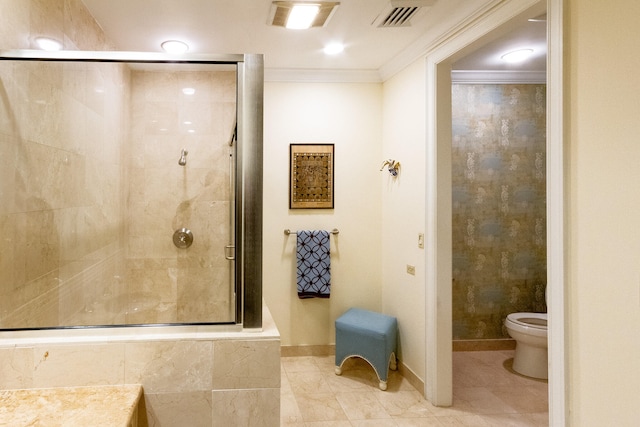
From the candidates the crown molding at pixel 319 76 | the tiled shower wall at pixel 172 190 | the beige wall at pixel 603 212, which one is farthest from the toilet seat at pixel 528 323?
the tiled shower wall at pixel 172 190

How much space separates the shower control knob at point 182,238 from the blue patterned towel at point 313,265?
3.85 feet

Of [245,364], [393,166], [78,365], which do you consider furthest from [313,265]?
[78,365]

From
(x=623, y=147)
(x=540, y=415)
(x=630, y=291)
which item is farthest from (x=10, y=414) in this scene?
(x=540, y=415)

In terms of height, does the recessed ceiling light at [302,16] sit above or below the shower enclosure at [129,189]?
above

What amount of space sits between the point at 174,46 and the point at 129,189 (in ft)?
3.85

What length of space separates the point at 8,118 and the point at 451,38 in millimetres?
2329

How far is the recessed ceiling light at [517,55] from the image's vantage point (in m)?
3.22

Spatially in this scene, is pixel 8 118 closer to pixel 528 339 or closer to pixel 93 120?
pixel 93 120

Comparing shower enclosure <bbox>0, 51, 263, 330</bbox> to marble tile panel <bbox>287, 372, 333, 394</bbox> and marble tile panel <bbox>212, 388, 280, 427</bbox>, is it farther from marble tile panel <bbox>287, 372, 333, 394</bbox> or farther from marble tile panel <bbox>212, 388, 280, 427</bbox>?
marble tile panel <bbox>287, 372, 333, 394</bbox>

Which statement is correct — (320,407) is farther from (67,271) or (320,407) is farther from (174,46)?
(174,46)

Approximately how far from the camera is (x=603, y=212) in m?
1.54

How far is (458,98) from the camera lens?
12.7ft

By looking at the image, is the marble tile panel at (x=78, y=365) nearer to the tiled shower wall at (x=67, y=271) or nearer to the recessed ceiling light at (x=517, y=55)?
the tiled shower wall at (x=67, y=271)

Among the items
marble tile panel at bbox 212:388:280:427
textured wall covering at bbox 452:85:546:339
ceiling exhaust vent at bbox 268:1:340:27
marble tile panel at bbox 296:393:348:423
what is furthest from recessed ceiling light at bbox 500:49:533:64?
marble tile panel at bbox 212:388:280:427
